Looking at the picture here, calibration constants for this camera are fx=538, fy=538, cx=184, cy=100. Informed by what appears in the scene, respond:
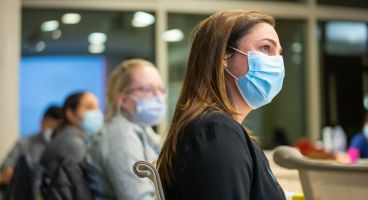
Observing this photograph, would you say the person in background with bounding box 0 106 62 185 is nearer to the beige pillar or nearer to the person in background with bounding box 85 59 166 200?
the beige pillar

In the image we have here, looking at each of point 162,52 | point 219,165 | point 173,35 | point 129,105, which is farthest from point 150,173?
point 173,35

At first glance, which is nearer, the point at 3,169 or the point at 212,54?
the point at 212,54

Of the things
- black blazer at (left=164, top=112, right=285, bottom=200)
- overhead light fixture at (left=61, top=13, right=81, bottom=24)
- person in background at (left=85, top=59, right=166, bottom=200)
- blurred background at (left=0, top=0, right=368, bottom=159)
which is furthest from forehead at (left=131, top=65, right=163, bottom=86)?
overhead light fixture at (left=61, top=13, right=81, bottom=24)

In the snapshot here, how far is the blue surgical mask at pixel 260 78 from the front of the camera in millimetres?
1336

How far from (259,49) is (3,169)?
3.46m

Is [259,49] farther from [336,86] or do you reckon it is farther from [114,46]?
[336,86]

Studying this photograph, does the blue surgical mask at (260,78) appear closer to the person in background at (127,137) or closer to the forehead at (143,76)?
the person in background at (127,137)

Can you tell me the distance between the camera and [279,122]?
21.0 feet

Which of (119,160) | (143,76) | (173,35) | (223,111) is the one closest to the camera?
(223,111)

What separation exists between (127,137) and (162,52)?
387 centimetres

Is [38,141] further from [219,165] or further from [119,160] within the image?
[219,165]

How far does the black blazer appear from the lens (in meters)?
1.08

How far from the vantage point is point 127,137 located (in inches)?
78.1

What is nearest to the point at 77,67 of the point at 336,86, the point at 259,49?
the point at 336,86
